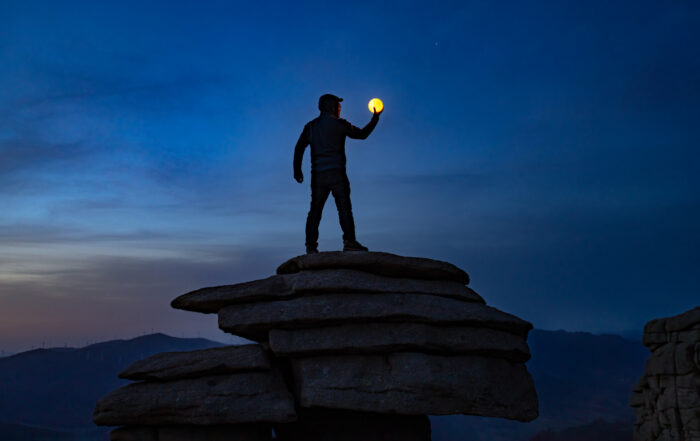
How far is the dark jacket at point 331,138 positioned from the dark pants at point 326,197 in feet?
0.78

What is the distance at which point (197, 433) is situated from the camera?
39.3ft

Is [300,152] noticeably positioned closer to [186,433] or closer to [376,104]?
[376,104]

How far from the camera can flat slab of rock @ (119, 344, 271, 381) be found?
39.8 ft

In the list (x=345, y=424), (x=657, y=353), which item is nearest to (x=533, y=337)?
(x=657, y=353)

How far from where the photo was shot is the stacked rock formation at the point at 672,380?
2184 cm

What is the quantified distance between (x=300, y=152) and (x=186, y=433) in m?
7.45

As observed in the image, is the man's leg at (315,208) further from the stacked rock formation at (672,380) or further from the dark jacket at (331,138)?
the stacked rock formation at (672,380)

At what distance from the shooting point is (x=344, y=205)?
1416 cm

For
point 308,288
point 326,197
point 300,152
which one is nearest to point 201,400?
point 308,288

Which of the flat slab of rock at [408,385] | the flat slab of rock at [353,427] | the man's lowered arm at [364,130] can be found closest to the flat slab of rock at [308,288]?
the flat slab of rock at [408,385]

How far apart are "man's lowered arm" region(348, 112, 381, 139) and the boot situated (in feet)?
9.12

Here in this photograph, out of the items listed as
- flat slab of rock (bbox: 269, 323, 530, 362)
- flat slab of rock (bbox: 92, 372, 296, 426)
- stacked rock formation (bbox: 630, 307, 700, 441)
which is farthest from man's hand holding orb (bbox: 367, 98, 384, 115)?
stacked rock formation (bbox: 630, 307, 700, 441)

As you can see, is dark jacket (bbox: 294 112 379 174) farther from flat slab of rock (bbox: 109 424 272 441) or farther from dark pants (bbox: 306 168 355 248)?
flat slab of rock (bbox: 109 424 272 441)

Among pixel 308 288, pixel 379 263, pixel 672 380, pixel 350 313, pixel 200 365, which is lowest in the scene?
pixel 672 380
